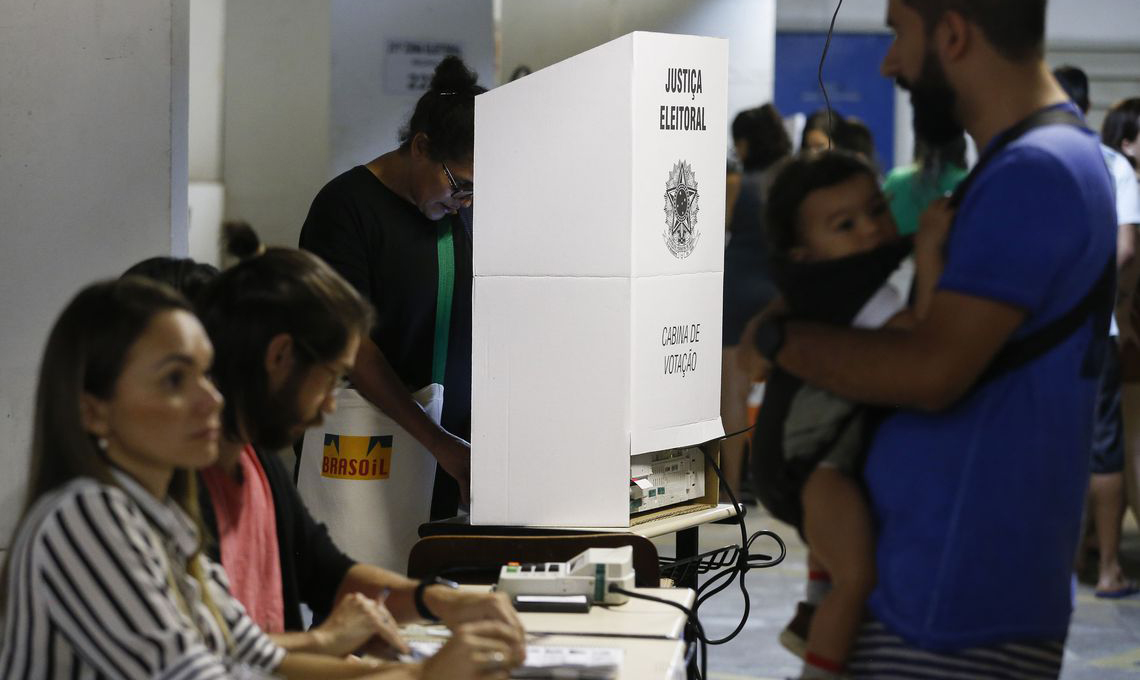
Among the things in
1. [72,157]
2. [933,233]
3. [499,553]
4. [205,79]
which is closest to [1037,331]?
[933,233]

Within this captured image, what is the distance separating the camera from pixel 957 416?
1.19m

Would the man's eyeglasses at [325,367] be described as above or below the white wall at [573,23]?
below

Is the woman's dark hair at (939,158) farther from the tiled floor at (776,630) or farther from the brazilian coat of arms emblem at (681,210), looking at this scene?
the tiled floor at (776,630)

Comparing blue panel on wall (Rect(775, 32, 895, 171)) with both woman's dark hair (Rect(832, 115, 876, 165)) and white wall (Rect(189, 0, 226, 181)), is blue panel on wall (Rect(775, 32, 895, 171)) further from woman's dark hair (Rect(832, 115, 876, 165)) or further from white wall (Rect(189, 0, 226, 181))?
white wall (Rect(189, 0, 226, 181))

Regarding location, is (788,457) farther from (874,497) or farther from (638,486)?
(638,486)

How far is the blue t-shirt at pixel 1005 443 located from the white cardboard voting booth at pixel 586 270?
2.88 feet

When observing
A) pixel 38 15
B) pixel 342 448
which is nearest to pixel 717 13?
pixel 38 15

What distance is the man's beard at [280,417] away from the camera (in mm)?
1479

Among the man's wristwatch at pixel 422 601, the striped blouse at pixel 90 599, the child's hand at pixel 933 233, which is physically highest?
the child's hand at pixel 933 233

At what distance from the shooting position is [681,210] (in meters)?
2.14

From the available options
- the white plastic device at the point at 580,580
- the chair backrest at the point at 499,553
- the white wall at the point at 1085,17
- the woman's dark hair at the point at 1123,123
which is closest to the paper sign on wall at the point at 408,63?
the white wall at the point at 1085,17

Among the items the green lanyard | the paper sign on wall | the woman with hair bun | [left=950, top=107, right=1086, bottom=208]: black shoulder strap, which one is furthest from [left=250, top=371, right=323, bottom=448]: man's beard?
A: the paper sign on wall

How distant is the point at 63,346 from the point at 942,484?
80 centimetres

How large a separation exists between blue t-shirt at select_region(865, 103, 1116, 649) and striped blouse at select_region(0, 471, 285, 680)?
2.13 ft
